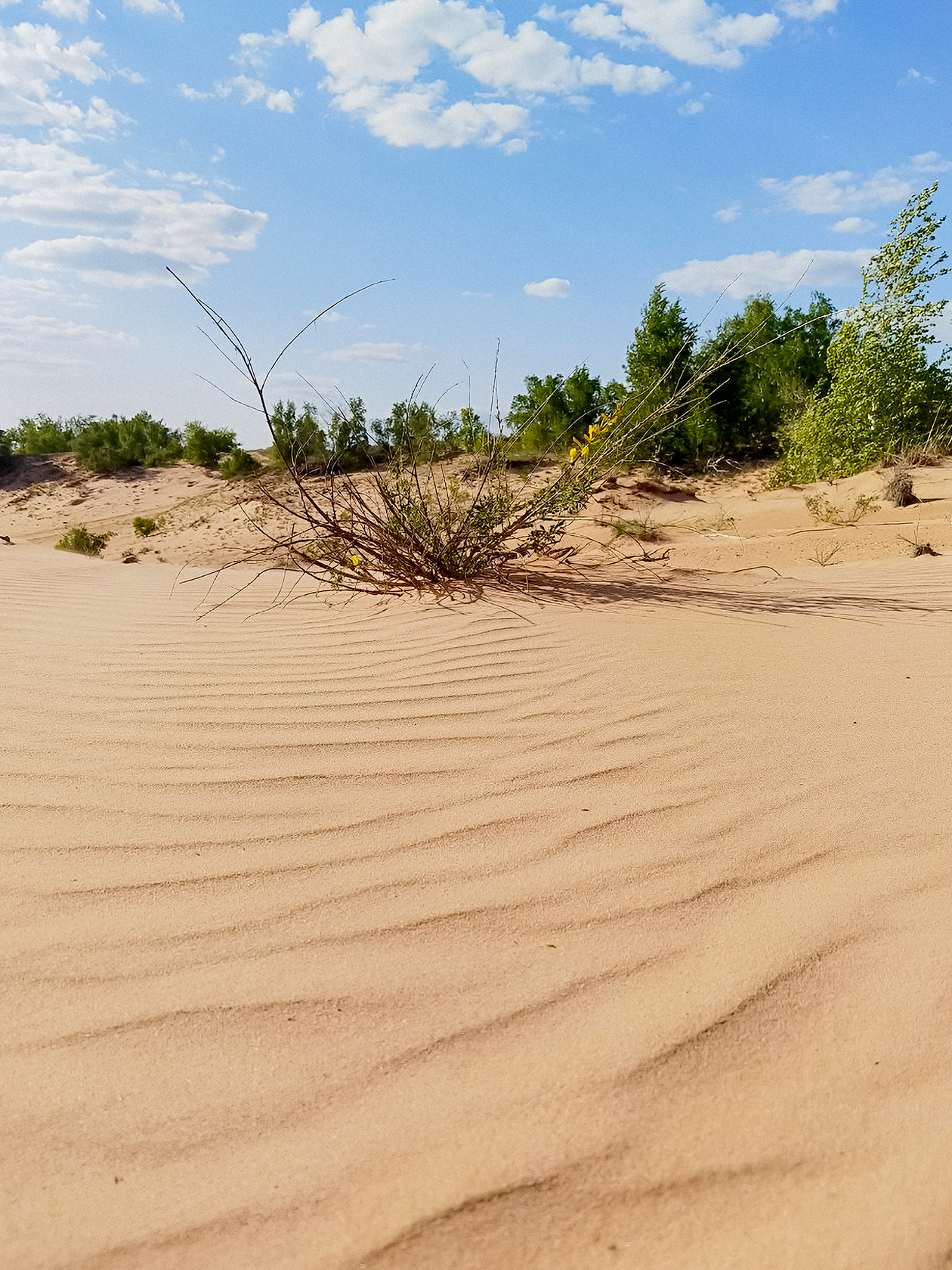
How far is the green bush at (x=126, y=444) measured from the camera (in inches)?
597

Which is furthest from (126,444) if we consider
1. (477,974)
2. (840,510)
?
(477,974)

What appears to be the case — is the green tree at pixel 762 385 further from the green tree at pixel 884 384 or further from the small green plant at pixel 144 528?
the small green plant at pixel 144 528

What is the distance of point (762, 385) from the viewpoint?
14336mm

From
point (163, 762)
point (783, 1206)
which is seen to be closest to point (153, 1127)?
point (783, 1206)

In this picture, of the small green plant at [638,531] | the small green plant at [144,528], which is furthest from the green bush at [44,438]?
the small green plant at [638,531]

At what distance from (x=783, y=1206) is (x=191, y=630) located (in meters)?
3.30

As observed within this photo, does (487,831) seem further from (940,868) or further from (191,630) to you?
(191,630)

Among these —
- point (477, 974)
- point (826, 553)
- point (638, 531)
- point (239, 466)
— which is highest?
point (239, 466)

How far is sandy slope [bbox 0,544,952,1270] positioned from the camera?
3.52 ft

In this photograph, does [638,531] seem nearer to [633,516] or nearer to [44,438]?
[633,516]

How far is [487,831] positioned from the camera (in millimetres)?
1961

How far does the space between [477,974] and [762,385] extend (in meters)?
14.5

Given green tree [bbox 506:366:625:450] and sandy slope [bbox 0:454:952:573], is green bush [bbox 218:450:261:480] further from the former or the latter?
green tree [bbox 506:366:625:450]

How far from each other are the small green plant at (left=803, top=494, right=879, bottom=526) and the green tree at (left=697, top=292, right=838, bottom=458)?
4.77m
